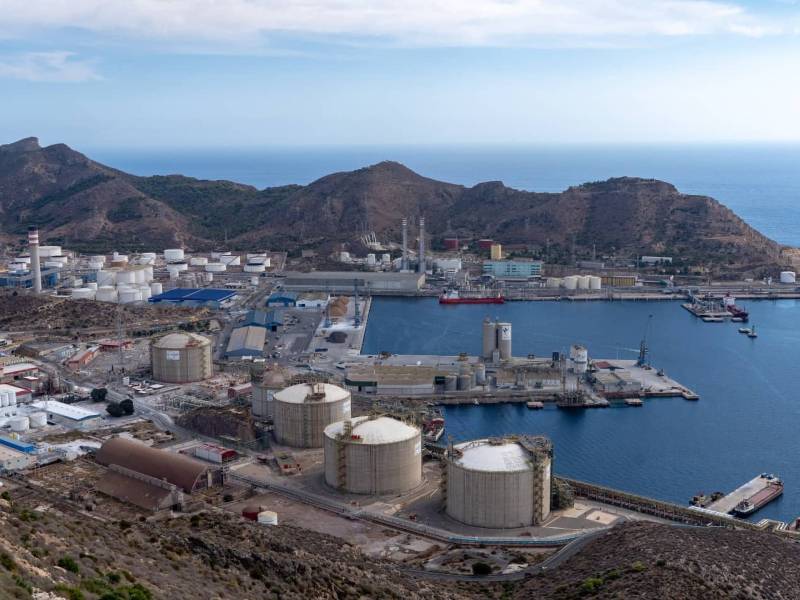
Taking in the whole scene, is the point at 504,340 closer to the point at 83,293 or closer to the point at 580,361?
the point at 580,361

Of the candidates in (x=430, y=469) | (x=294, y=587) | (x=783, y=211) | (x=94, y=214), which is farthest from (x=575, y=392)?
(x=783, y=211)

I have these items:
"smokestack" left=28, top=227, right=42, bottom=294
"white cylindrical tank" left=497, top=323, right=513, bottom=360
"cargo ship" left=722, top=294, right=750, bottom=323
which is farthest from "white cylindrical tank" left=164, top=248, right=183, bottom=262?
"cargo ship" left=722, top=294, right=750, bottom=323

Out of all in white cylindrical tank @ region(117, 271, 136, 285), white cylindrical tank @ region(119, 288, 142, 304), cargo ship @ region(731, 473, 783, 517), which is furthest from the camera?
white cylindrical tank @ region(117, 271, 136, 285)

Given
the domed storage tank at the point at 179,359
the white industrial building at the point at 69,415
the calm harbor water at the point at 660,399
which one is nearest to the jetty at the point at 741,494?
the calm harbor water at the point at 660,399

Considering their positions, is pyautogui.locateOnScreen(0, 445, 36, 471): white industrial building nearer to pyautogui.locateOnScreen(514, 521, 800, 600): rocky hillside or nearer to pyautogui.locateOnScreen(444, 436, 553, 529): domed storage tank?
pyautogui.locateOnScreen(444, 436, 553, 529): domed storage tank

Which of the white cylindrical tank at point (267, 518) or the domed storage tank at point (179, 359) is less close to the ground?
the domed storage tank at point (179, 359)

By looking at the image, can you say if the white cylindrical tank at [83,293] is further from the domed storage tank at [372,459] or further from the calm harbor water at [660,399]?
the domed storage tank at [372,459]
